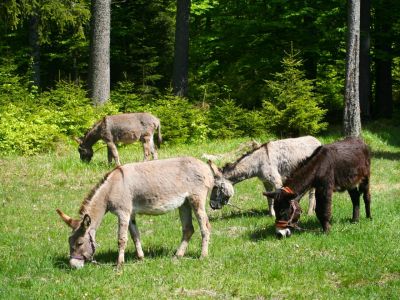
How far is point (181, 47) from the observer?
80.3ft

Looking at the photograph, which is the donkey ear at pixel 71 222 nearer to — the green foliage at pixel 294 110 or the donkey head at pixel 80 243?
the donkey head at pixel 80 243

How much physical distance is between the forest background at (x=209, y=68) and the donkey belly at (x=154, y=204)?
10.2m

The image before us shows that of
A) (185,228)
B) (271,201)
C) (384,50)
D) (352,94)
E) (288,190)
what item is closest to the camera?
(185,228)

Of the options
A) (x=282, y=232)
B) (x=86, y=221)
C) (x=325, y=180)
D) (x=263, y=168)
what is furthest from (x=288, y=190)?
(x=86, y=221)

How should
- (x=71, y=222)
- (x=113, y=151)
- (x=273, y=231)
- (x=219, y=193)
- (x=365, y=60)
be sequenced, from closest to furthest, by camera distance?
(x=71, y=222)
(x=273, y=231)
(x=219, y=193)
(x=113, y=151)
(x=365, y=60)

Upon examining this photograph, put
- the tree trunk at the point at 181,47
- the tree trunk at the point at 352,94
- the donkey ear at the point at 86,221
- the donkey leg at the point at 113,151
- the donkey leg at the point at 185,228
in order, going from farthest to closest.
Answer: the tree trunk at the point at 181,47, the tree trunk at the point at 352,94, the donkey leg at the point at 113,151, the donkey leg at the point at 185,228, the donkey ear at the point at 86,221

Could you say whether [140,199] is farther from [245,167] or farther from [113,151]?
[113,151]

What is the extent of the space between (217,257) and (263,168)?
126 inches

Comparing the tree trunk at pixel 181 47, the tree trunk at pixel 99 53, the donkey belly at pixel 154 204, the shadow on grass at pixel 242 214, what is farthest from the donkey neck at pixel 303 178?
the tree trunk at pixel 181 47

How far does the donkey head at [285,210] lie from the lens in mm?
9734

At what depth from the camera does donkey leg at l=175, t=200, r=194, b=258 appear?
A: 9102mm

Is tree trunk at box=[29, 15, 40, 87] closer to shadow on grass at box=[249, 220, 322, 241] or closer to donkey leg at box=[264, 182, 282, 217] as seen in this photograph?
donkey leg at box=[264, 182, 282, 217]

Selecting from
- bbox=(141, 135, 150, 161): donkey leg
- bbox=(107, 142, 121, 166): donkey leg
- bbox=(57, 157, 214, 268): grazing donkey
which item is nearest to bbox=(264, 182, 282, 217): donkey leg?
bbox=(57, 157, 214, 268): grazing donkey

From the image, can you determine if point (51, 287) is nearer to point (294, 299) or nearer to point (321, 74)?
point (294, 299)
